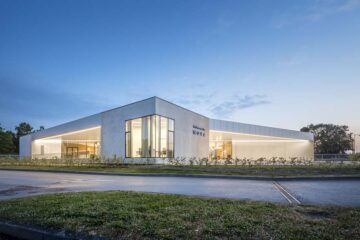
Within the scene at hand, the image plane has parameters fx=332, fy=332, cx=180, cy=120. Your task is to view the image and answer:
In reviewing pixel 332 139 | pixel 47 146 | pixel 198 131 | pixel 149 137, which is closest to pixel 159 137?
pixel 149 137

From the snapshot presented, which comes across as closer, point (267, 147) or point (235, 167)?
point (235, 167)

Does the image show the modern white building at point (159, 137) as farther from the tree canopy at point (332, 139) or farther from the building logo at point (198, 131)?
the tree canopy at point (332, 139)

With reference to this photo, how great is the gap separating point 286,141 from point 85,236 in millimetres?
47341

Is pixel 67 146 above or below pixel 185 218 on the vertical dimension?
above

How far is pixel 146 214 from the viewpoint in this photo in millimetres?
6543

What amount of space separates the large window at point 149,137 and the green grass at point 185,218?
2229 centimetres

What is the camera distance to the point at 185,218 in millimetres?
6227

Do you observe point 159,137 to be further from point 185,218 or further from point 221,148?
point 185,218

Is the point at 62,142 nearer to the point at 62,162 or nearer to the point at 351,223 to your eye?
the point at 62,162

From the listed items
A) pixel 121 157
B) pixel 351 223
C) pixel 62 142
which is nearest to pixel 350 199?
pixel 351 223

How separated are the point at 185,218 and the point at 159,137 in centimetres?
2504

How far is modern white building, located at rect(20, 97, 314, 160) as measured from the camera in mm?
31109

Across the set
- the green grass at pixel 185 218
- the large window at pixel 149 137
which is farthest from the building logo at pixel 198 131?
the green grass at pixel 185 218

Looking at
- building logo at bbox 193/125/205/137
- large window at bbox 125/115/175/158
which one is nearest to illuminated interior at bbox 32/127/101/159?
building logo at bbox 193/125/205/137
